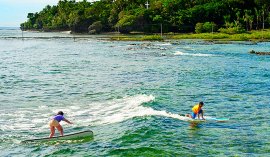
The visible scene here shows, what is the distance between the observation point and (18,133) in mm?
24625

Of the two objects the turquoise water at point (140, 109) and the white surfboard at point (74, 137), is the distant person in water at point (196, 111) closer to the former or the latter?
the turquoise water at point (140, 109)

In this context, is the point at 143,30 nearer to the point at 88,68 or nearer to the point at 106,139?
the point at 88,68

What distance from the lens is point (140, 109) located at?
3020 centimetres

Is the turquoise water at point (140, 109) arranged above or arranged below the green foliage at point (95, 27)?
below

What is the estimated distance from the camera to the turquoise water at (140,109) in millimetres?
21312

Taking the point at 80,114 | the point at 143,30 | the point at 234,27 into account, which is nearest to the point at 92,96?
the point at 80,114

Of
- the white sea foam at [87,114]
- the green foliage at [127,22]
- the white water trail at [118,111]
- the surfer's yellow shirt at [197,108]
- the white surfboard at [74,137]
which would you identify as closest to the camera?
the white surfboard at [74,137]

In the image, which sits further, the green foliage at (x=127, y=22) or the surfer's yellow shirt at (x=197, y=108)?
the green foliage at (x=127, y=22)

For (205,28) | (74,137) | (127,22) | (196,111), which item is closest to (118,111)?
(196,111)

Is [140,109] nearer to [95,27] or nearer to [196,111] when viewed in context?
[196,111]

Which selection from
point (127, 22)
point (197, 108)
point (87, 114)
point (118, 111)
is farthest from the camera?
point (127, 22)

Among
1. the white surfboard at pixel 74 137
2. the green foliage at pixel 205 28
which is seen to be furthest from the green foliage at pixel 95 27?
the white surfboard at pixel 74 137

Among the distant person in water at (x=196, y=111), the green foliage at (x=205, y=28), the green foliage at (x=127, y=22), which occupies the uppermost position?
the green foliage at (x=127, y=22)

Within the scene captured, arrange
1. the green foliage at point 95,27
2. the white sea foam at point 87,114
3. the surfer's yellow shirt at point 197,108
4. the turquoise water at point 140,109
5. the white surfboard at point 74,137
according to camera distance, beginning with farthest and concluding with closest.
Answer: the green foliage at point 95,27 < the white sea foam at point 87,114 < the surfer's yellow shirt at point 197,108 < the white surfboard at point 74,137 < the turquoise water at point 140,109
